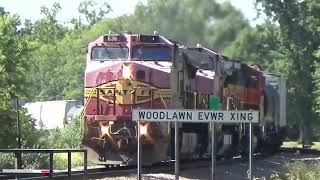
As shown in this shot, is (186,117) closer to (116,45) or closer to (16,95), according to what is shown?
(116,45)

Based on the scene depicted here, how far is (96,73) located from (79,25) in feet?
285

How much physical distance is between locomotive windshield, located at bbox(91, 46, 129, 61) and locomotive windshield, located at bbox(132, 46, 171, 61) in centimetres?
31

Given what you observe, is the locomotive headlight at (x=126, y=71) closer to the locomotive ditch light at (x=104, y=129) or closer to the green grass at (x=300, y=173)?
the locomotive ditch light at (x=104, y=129)

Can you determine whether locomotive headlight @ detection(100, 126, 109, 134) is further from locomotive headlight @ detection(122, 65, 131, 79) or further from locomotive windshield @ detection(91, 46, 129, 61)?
locomotive windshield @ detection(91, 46, 129, 61)

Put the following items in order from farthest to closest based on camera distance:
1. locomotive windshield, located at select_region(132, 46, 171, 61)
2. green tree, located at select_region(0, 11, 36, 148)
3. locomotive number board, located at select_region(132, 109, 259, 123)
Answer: green tree, located at select_region(0, 11, 36, 148) → locomotive windshield, located at select_region(132, 46, 171, 61) → locomotive number board, located at select_region(132, 109, 259, 123)

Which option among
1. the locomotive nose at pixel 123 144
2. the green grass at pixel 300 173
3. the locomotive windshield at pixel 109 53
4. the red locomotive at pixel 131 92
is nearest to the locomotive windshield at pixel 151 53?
the red locomotive at pixel 131 92

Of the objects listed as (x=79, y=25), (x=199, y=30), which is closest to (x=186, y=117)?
(x=199, y=30)

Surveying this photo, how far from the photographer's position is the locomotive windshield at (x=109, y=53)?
786 inches

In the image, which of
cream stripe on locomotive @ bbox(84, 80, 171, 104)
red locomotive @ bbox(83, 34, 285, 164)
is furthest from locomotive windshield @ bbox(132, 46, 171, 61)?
cream stripe on locomotive @ bbox(84, 80, 171, 104)

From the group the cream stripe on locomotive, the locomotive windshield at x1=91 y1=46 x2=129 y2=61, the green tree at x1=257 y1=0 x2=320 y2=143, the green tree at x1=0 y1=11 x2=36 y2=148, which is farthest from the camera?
the green tree at x1=257 y1=0 x2=320 y2=143

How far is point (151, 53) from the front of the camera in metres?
19.8

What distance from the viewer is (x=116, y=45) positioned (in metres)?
20.0

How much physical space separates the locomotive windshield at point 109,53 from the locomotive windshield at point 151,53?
1.02ft

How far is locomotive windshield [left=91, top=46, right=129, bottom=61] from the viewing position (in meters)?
20.0
